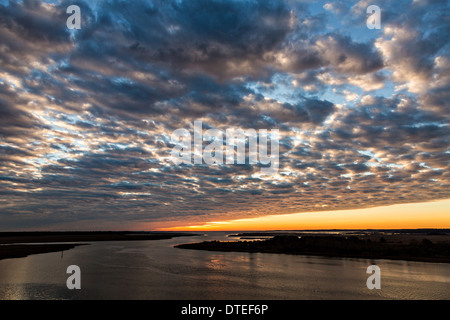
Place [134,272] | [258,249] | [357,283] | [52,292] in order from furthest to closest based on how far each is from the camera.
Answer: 1. [258,249]
2. [134,272]
3. [357,283]
4. [52,292]

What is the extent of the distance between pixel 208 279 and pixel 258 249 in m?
47.8

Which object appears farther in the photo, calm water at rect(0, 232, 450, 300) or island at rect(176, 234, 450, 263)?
island at rect(176, 234, 450, 263)

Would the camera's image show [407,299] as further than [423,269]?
No

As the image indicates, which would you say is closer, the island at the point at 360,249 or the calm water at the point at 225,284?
the calm water at the point at 225,284

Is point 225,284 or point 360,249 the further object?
point 360,249

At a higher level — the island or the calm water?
the calm water

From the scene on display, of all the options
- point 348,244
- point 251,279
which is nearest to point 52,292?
point 251,279

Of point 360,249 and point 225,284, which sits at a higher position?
point 225,284

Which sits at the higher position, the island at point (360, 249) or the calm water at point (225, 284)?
the calm water at point (225, 284)

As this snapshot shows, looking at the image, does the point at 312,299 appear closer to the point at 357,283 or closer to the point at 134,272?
the point at 357,283
